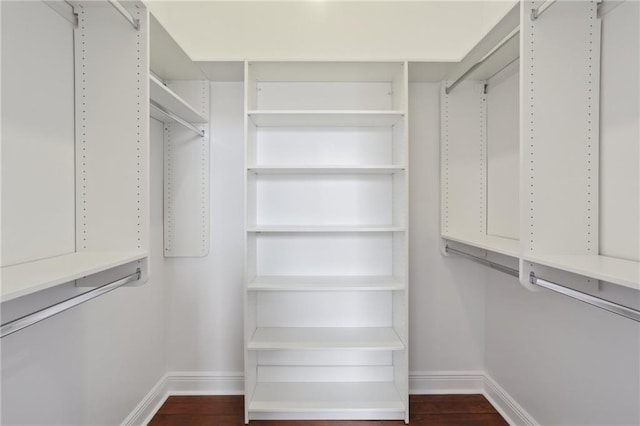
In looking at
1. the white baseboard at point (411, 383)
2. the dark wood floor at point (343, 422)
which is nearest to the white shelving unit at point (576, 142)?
the dark wood floor at point (343, 422)

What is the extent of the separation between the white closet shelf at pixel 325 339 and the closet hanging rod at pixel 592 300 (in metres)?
0.92

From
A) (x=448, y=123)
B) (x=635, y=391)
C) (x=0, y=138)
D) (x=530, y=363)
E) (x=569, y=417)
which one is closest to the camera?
(x=0, y=138)

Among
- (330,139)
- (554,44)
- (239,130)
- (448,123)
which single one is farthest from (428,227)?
(239,130)

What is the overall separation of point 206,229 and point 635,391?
217 centimetres

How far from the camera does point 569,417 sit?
1494 millimetres

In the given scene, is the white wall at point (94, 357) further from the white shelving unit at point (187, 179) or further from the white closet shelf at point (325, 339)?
the white closet shelf at point (325, 339)

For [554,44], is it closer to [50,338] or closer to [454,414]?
[454,414]

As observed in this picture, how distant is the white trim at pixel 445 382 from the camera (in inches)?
88.1

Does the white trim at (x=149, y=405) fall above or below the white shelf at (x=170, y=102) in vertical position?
below

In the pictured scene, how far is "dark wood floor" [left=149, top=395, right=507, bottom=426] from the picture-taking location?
193 cm

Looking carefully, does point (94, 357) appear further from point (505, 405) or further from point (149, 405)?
point (505, 405)

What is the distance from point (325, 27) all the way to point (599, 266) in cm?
201

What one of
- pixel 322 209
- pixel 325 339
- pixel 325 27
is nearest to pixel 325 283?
pixel 325 339

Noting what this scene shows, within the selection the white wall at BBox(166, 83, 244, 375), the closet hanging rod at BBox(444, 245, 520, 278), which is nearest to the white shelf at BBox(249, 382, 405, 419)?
the white wall at BBox(166, 83, 244, 375)
